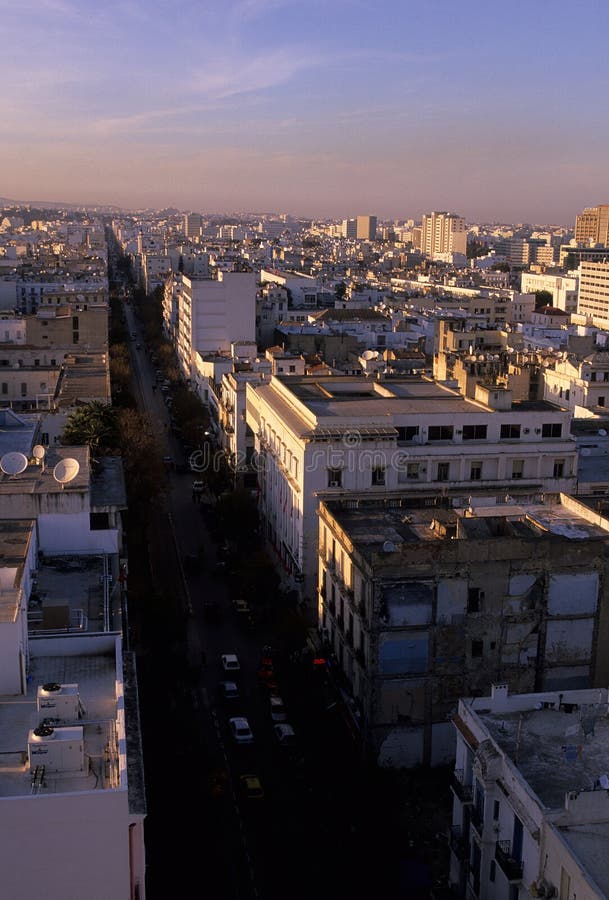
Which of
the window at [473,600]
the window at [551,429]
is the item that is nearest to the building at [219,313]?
the window at [551,429]

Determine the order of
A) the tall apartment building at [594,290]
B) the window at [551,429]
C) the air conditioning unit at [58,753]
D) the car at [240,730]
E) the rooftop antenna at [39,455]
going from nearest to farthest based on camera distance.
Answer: the air conditioning unit at [58,753]
the car at [240,730]
the rooftop antenna at [39,455]
the window at [551,429]
the tall apartment building at [594,290]

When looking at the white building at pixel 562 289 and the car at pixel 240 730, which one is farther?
the white building at pixel 562 289

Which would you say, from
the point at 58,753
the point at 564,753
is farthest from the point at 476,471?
the point at 58,753

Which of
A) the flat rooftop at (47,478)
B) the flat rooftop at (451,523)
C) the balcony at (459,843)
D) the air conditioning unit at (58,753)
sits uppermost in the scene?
the flat rooftop at (47,478)

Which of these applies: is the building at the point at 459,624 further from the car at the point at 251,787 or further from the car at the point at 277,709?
the car at the point at 251,787

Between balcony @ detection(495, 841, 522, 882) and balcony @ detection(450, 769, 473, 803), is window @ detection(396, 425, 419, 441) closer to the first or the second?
balcony @ detection(450, 769, 473, 803)

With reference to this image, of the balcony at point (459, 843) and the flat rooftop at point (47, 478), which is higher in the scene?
the flat rooftop at point (47, 478)

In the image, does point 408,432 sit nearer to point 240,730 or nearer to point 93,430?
point 93,430
